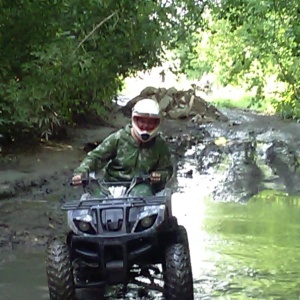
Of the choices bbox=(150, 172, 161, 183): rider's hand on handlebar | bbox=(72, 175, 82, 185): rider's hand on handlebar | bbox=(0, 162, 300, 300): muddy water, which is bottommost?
bbox=(0, 162, 300, 300): muddy water

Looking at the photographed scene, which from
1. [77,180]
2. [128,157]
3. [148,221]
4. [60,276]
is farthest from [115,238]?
[128,157]

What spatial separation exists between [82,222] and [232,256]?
2685 millimetres

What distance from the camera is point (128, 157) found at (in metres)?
5.66

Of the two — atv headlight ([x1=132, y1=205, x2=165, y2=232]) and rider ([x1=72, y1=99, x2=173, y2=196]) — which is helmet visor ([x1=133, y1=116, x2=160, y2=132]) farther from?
atv headlight ([x1=132, y1=205, x2=165, y2=232])

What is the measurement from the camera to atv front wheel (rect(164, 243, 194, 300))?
4879 mm

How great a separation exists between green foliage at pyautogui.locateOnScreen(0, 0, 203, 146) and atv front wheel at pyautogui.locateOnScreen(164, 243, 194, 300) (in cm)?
A: 402

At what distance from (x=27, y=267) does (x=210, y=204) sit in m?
4.28

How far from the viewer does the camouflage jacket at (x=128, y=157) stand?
566 centimetres

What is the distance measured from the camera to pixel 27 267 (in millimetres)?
6664

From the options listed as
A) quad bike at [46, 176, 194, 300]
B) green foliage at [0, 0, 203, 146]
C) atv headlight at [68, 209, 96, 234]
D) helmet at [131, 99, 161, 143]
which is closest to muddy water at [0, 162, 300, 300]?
quad bike at [46, 176, 194, 300]

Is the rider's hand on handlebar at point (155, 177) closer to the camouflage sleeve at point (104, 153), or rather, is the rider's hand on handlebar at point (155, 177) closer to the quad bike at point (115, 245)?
the quad bike at point (115, 245)

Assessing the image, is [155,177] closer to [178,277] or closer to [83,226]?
[83,226]

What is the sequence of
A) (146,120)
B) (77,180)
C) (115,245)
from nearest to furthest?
1. (115,245)
2. (77,180)
3. (146,120)

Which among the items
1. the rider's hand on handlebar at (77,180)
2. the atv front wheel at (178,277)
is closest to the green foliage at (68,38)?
the rider's hand on handlebar at (77,180)
